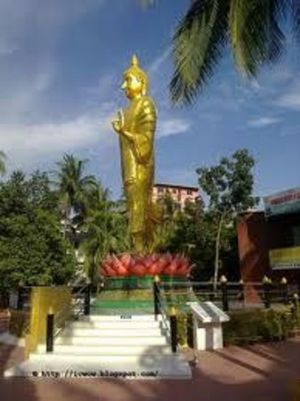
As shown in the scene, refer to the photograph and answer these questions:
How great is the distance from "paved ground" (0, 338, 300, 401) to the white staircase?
443 millimetres

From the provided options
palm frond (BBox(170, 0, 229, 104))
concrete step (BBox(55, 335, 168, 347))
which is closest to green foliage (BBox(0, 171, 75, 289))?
concrete step (BBox(55, 335, 168, 347))

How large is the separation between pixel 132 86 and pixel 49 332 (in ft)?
39.4

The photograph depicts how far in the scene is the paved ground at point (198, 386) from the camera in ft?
37.7

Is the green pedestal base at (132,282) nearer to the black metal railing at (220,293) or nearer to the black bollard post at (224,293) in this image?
the black metal railing at (220,293)

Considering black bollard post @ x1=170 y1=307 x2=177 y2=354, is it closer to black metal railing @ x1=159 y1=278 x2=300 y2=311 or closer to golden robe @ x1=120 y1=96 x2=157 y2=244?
black metal railing @ x1=159 y1=278 x2=300 y2=311

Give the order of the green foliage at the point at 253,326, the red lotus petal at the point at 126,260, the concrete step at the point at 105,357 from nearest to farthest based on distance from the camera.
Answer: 1. the concrete step at the point at 105,357
2. the green foliage at the point at 253,326
3. the red lotus petal at the point at 126,260

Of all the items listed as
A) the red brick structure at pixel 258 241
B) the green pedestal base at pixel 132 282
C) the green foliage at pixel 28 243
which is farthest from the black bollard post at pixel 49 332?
the red brick structure at pixel 258 241

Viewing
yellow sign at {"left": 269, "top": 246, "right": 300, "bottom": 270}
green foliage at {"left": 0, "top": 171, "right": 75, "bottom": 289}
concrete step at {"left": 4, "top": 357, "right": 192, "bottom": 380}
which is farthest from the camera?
green foliage at {"left": 0, "top": 171, "right": 75, "bottom": 289}

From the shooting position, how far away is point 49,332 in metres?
14.8

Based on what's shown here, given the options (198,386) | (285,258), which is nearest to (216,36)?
(198,386)

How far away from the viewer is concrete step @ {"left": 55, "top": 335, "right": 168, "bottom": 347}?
16.0 metres

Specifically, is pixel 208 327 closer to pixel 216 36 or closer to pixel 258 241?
pixel 216 36

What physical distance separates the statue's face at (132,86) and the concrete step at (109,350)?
37.2ft

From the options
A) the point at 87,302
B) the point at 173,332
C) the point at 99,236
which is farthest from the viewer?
the point at 99,236
